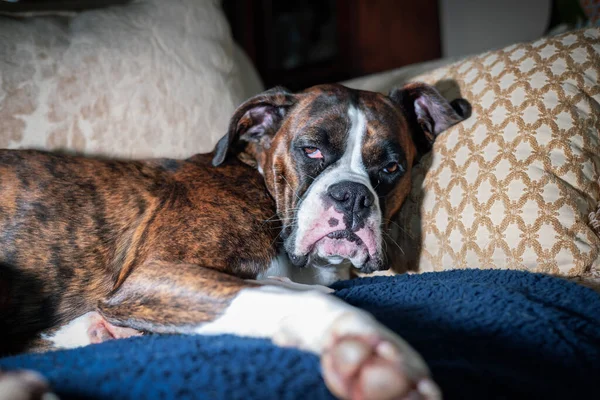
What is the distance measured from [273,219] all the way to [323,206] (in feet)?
0.72

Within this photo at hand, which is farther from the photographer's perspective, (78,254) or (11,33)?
(11,33)

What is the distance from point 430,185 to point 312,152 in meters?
0.52

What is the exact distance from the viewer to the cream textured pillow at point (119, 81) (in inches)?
81.4

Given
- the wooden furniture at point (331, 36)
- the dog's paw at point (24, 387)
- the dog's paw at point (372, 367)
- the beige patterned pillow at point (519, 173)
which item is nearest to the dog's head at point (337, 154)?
the beige patterned pillow at point (519, 173)

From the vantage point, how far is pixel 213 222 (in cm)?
164

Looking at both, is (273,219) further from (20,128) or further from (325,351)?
(20,128)

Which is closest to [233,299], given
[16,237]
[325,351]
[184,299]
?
[184,299]

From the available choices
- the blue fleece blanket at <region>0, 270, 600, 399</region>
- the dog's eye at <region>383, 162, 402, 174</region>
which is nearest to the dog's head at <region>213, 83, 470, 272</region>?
the dog's eye at <region>383, 162, 402, 174</region>

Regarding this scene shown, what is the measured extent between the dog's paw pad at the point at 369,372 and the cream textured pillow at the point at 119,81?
163cm

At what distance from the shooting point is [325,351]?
996 millimetres

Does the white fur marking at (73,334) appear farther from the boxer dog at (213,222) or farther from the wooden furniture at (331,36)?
the wooden furniture at (331,36)

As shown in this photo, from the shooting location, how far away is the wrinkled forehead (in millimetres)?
1872

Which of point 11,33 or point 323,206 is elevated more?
point 11,33

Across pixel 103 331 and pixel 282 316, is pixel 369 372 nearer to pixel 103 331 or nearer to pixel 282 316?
pixel 282 316
